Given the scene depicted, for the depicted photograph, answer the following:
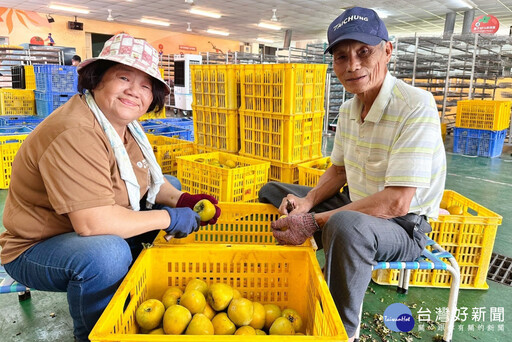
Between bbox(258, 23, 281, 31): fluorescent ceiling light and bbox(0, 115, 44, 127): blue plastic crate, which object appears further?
bbox(258, 23, 281, 31): fluorescent ceiling light

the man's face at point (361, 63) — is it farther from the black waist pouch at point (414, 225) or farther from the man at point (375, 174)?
the black waist pouch at point (414, 225)

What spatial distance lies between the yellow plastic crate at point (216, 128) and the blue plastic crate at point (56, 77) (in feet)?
14.0

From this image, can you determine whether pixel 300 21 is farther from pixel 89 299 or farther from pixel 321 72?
pixel 89 299

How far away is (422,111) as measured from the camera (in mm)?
1619

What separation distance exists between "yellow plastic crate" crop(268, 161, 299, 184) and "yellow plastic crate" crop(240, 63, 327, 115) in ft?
1.68

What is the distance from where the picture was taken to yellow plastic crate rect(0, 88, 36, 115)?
7.58 metres

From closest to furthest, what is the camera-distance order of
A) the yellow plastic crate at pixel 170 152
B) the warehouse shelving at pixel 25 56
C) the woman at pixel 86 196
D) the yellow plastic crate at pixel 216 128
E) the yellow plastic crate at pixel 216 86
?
the woman at pixel 86 196 < the yellow plastic crate at pixel 216 86 < the yellow plastic crate at pixel 216 128 < the yellow plastic crate at pixel 170 152 < the warehouse shelving at pixel 25 56

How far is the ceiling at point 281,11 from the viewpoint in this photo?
41.3ft

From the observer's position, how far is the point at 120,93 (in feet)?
Result: 5.03

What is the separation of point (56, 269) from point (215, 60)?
14022 mm

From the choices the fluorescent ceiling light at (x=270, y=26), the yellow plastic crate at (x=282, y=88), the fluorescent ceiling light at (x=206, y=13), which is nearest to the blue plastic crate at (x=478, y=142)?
the yellow plastic crate at (x=282, y=88)

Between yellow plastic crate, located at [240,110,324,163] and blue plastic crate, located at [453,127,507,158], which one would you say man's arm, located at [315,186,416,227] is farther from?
blue plastic crate, located at [453,127,507,158]

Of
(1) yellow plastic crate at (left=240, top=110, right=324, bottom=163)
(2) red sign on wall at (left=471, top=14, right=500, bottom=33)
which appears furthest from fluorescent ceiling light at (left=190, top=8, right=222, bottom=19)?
(1) yellow plastic crate at (left=240, top=110, right=324, bottom=163)

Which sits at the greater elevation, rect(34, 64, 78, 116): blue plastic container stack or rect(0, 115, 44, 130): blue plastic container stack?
rect(34, 64, 78, 116): blue plastic container stack
